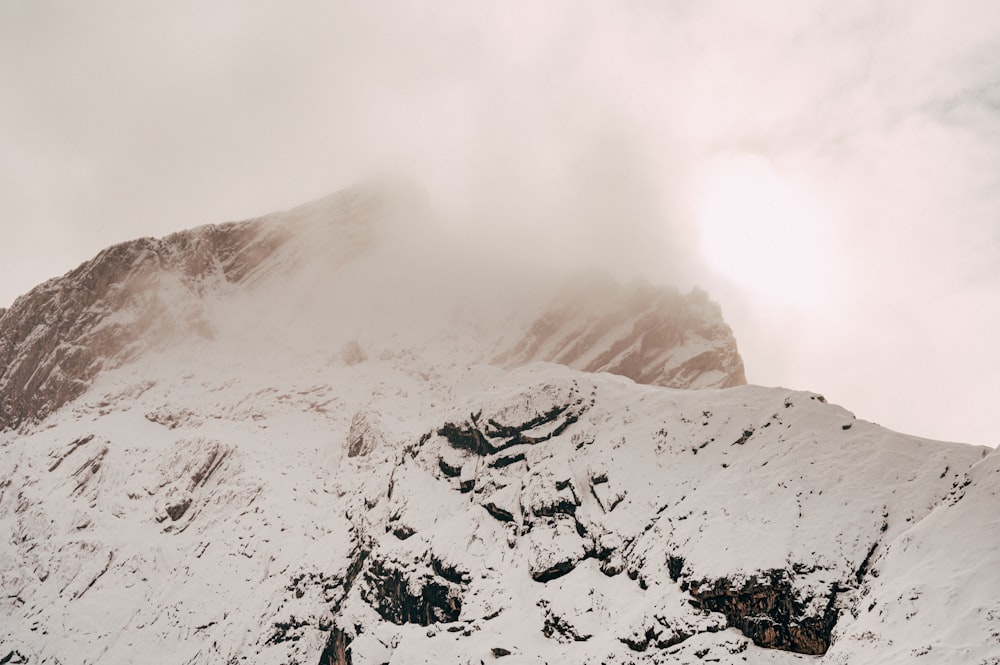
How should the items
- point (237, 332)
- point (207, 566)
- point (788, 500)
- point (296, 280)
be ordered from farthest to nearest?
1. point (296, 280)
2. point (237, 332)
3. point (207, 566)
4. point (788, 500)

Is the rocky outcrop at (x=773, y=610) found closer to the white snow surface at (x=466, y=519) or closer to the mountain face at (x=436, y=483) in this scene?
the mountain face at (x=436, y=483)

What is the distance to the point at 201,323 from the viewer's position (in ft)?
558

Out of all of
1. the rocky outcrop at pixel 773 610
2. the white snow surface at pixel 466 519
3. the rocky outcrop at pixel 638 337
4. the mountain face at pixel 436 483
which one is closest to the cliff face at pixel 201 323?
the rocky outcrop at pixel 638 337

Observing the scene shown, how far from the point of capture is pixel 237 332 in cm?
16862

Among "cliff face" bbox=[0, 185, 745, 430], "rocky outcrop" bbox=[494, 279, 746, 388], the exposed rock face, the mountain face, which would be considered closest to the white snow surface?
the mountain face

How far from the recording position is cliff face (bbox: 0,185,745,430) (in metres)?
155

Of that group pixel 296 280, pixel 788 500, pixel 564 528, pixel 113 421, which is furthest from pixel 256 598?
pixel 296 280

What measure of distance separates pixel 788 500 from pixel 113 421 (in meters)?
115

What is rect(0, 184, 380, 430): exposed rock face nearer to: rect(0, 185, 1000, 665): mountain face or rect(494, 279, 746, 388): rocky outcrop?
rect(0, 185, 1000, 665): mountain face

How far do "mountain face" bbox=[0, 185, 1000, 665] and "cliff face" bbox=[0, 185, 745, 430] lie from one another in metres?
0.59

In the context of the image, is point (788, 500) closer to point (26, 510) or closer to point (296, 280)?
point (26, 510)

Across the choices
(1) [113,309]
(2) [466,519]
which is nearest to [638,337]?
(2) [466,519]

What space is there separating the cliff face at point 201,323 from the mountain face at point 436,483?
591 mm

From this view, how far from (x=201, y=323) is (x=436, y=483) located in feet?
274
